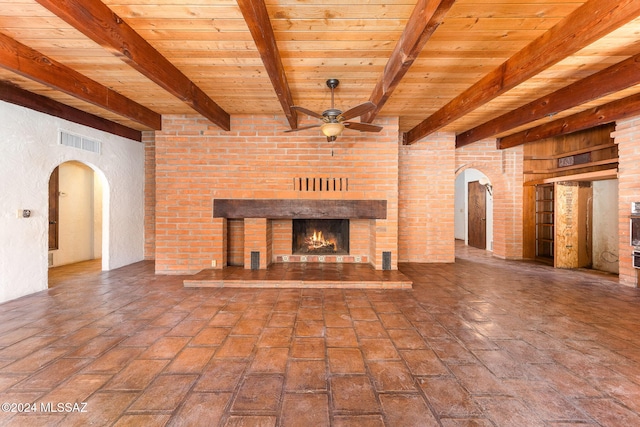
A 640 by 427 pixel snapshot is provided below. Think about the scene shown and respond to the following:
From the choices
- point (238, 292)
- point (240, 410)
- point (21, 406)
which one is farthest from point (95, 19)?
point (238, 292)

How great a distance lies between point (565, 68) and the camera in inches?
123

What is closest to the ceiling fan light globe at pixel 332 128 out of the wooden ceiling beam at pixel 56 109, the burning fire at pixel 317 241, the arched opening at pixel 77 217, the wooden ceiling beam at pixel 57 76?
the burning fire at pixel 317 241

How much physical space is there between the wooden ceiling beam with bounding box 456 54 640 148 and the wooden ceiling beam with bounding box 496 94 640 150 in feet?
3.42

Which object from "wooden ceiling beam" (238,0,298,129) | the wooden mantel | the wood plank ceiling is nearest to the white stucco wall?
the wood plank ceiling

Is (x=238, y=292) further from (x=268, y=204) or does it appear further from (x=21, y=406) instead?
(x=21, y=406)

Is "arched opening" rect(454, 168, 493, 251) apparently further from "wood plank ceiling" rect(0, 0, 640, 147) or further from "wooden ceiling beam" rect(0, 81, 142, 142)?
"wooden ceiling beam" rect(0, 81, 142, 142)

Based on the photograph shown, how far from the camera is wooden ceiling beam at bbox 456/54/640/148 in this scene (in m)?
2.91

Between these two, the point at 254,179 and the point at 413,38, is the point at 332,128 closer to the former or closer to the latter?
the point at 413,38

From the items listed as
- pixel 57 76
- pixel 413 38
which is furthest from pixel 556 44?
pixel 57 76

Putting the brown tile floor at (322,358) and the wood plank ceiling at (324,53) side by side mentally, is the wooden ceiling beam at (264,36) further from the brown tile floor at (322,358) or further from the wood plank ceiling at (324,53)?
the brown tile floor at (322,358)

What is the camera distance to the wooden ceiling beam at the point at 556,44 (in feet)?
6.39

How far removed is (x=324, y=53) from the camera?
2.84 meters

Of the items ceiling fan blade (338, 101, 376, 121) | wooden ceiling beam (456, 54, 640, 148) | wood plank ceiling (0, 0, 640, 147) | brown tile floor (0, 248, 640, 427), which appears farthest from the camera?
ceiling fan blade (338, 101, 376, 121)

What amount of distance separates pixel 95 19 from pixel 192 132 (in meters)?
2.80
